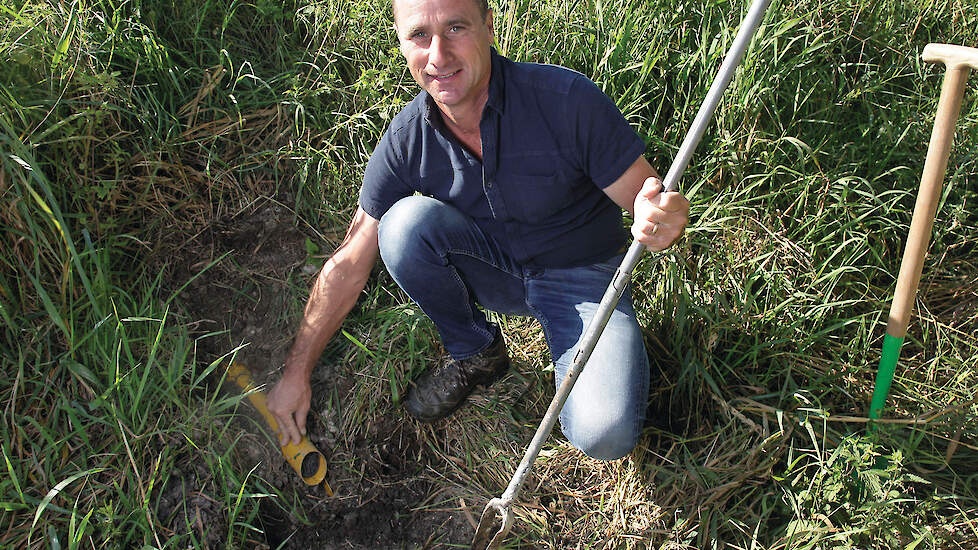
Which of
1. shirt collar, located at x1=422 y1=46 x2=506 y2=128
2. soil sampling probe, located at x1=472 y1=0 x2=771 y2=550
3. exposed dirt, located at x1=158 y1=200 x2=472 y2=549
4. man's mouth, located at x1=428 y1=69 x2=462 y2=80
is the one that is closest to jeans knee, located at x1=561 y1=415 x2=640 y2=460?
soil sampling probe, located at x1=472 y1=0 x2=771 y2=550

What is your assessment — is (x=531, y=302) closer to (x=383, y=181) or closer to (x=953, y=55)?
(x=383, y=181)

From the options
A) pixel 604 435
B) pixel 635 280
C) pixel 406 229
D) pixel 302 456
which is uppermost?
pixel 406 229

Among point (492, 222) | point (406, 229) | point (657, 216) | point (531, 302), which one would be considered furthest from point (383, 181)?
point (657, 216)

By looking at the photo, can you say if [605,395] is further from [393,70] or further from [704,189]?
[393,70]

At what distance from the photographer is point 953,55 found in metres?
1.85

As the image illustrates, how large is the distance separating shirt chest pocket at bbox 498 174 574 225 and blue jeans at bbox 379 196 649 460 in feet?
0.68

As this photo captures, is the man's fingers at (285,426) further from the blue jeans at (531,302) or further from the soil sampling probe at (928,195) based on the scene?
the soil sampling probe at (928,195)

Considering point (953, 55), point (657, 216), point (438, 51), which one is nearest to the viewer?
point (657, 216)

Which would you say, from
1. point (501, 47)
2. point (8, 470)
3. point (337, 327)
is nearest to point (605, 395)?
point (337, 327)

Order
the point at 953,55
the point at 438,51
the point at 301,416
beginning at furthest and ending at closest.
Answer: the point at 301,416, the point at 438,51, the point at 953,55

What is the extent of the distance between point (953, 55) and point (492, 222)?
1.30m

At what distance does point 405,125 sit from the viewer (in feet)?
7.27

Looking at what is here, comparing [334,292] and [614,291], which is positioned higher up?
[614,291]

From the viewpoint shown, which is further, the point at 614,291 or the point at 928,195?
the point at 928,195
